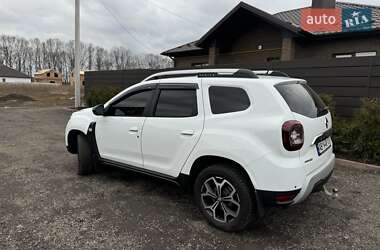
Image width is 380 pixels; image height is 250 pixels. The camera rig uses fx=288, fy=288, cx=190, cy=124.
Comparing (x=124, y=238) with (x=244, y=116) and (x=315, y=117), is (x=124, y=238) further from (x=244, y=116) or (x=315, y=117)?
(x=315, y=117)

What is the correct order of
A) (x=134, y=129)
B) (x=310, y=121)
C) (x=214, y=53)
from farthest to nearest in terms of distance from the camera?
(x=214, y=53) < (x=134, y=129) < (x=310, y=121)

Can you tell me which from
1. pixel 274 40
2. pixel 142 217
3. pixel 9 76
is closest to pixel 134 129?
pixel 142 217

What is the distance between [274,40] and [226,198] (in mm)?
11868

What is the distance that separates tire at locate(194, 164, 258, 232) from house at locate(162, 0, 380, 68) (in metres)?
7.67

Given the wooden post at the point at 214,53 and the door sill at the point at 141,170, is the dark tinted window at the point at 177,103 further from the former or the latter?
the wooden post at the point at 214,53

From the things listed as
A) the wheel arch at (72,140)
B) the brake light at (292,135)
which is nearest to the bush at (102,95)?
the wheel arch at (72,140)

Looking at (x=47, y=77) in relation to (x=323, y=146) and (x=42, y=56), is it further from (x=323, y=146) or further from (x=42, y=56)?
(x=323, y=146)

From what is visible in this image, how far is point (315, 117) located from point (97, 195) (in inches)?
117

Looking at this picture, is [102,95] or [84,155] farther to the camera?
[102,95]

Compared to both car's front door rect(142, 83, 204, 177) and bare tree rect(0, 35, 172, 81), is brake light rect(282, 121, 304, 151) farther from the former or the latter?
bare tree rect(0, 35, 172, 81)

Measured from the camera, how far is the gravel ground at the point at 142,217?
9.45 feet

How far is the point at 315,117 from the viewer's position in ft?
10.2

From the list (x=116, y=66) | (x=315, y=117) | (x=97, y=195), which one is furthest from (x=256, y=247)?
(x=116, y=66)

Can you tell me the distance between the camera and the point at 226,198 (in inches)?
120
